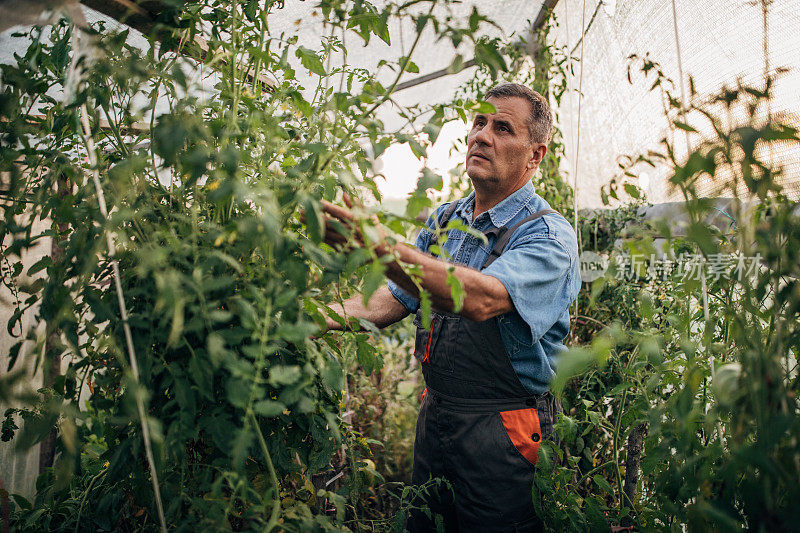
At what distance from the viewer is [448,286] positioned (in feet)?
3.65

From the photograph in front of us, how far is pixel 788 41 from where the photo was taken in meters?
1.32

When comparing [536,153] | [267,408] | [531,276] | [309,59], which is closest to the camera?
[267,408]

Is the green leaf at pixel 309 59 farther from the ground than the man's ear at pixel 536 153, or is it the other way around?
the man's ear at pixel 536 153

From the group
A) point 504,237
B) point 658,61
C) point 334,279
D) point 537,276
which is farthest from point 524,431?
point 658,61

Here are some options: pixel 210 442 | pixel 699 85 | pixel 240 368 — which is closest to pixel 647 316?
pixel 240 368

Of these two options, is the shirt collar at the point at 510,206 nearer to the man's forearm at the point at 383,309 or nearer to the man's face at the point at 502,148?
the man's face at the point at 502,148

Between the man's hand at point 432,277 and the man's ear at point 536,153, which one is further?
the man's ear at point 536,153

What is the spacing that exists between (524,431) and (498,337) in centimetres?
32

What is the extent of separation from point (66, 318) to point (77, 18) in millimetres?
471

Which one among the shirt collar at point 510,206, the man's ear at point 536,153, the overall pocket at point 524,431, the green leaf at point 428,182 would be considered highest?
the man's ear at point 536,153

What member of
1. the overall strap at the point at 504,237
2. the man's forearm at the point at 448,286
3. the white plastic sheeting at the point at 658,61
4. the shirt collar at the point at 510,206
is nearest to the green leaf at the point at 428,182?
the man's forearm at the point at 448,286

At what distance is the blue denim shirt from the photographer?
1.34 m

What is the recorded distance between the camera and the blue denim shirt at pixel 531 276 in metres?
1.34

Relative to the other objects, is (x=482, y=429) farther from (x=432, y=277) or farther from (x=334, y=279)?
(x=334, y=279)
